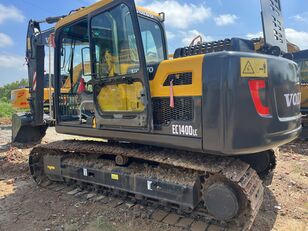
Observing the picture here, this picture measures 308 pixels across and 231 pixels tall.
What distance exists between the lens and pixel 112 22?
12.7 ft

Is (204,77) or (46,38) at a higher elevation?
(46,38)

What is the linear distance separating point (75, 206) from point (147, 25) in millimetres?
2645

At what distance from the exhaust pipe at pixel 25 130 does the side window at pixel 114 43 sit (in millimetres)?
4072

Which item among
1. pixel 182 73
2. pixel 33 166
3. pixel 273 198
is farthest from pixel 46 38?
pixel 273 198

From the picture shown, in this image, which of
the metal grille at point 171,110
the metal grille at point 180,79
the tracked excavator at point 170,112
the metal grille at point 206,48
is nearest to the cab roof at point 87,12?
the tracked excavator at point 170,112

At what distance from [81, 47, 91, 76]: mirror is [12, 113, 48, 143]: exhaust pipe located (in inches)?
139

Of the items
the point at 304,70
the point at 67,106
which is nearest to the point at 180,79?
the point at 67,106

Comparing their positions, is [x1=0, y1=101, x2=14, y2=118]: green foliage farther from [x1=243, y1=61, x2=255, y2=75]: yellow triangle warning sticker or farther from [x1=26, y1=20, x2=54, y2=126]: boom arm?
[x1=243, y1=61, x2=255, y2=75]: yellow triangle warning sticker

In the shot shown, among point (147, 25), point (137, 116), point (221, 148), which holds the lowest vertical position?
point (221, 148)

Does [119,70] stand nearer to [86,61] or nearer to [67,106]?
[86,61]

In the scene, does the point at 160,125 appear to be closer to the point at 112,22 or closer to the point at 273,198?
the point at 112,22

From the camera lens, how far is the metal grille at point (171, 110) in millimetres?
3349

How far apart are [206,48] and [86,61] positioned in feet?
5.46

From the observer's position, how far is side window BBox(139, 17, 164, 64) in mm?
4078
